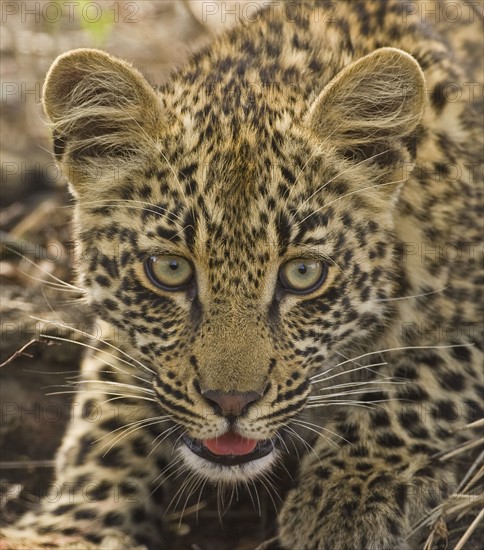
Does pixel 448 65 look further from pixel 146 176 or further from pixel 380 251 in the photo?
pixel 146 176

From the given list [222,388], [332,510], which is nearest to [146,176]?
[222,388]

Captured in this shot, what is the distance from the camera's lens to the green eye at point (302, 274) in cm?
500

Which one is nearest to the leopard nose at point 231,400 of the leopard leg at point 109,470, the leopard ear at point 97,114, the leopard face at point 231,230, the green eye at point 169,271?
the leopard face at point 231,230

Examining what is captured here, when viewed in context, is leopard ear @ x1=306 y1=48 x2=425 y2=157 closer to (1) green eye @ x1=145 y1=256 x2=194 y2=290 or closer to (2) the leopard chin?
(1) green eye @ x1=145 y1=256 x2=194 y2=290

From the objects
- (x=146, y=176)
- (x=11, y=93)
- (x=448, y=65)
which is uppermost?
(x=11, y=93)

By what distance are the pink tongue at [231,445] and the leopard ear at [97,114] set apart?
1.44m

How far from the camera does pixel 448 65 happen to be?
6.16 meters

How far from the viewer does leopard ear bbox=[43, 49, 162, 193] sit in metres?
5.09

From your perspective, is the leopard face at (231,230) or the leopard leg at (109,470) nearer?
the leopard face at (231,230)

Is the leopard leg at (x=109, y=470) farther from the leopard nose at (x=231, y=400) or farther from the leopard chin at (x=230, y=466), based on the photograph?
the leopard nose at (x=231, y=400)

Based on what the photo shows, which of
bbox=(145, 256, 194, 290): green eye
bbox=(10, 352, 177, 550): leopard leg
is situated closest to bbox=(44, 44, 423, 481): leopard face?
bbox=(145, 256, 194, 290): green eye

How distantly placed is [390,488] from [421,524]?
24 centimetres

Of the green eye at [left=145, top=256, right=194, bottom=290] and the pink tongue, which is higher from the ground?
the green eye at [left=145, top=256, right=194, bottom=290]

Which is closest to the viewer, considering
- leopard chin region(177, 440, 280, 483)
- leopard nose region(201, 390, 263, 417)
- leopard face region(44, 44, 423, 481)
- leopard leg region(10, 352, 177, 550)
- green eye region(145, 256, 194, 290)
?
leopard nose region(201, 390, 263, 417)
